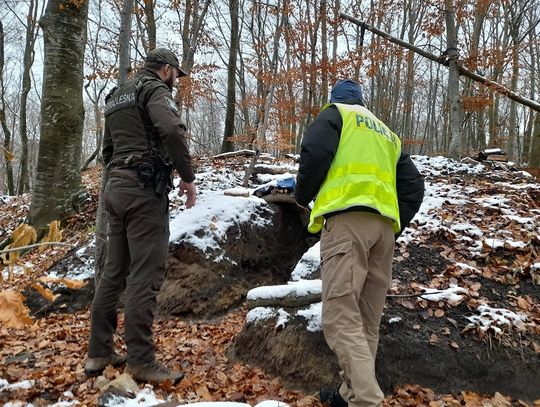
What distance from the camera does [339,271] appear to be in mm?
2416

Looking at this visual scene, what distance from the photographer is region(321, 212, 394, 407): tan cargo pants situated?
7.47 feet

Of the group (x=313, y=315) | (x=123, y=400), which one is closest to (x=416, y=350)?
(x=313, y=315)

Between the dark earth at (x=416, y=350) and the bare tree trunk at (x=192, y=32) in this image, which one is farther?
the bare tree trunk at (x=192, y=32)

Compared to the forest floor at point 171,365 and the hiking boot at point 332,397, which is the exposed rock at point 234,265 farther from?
the hiking boot at point 332,397

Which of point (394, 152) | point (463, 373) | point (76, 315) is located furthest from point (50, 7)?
point (463, 373)

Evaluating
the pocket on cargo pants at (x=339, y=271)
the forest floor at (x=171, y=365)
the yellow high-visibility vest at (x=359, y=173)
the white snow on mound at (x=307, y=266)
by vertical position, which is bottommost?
the forest floor at (x=171, y=365)

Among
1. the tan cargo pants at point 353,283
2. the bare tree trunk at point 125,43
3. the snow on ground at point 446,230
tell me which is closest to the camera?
the tan cargo pants at point 353,283

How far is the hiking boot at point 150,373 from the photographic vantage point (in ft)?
9.15

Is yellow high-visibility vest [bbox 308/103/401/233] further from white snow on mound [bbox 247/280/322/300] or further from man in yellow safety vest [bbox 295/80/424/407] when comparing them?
white snow on mound [bbox 247/280/322/300]

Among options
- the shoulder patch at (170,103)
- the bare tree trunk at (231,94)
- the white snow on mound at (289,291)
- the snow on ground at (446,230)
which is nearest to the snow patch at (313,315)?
the snow on ground at (446,230)

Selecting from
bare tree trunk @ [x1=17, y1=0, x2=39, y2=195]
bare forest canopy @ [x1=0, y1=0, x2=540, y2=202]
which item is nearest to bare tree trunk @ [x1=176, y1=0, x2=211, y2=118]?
bare forest canopy @ [x1=0, y1=0, x2=540, y2=202]

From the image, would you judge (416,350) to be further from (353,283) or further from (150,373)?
(150,373)

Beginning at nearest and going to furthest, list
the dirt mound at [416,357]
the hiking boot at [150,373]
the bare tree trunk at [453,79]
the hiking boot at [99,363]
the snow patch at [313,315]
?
the hiking boot at [150,373] → the hiking boot at [99,363] → the dirt mound at [416,357] → the snow patch at [313,315] → the bare tree trunk at [453,79]

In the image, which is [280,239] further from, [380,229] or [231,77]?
[231,77]
